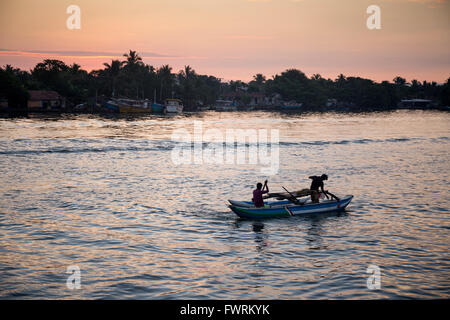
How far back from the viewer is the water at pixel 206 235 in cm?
1323

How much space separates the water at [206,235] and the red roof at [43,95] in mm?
75418

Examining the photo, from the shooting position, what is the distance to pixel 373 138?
66.6 meters

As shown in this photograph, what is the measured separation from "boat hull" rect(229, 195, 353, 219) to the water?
14.4 inches

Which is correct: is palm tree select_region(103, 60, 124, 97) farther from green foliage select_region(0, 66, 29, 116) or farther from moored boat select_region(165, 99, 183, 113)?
green foliage select_region(0, 66, 29, 116)

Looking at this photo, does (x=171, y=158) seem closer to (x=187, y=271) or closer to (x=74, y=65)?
(x=187, y=271)

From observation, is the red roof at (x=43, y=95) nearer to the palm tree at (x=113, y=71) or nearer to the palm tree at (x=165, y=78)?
the palm tree at (x=113, y=71)

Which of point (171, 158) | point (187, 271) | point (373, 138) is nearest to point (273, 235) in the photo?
point (187, 271)
